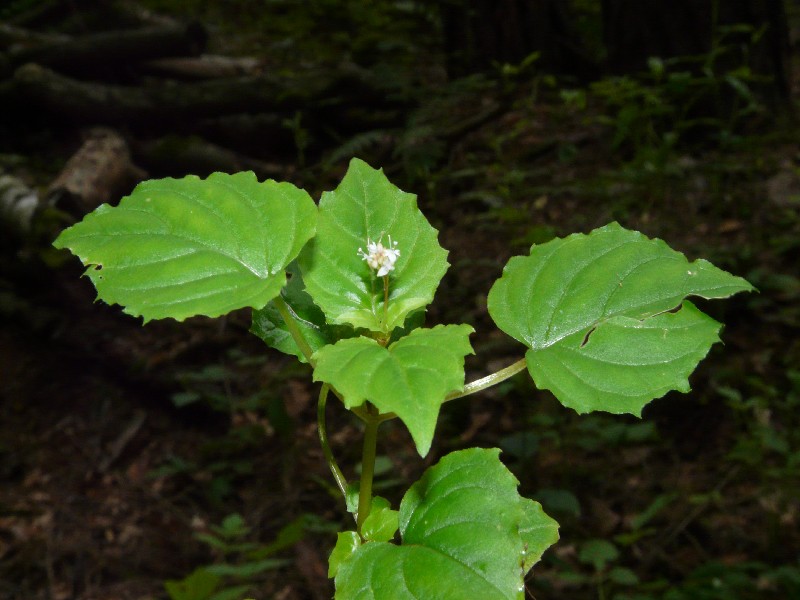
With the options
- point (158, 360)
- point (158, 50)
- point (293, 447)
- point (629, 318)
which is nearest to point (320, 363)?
point (629, 318)

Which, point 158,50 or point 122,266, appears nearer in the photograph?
point 122,266

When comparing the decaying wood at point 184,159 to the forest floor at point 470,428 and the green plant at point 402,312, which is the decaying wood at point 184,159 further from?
the green plant at point 402,312

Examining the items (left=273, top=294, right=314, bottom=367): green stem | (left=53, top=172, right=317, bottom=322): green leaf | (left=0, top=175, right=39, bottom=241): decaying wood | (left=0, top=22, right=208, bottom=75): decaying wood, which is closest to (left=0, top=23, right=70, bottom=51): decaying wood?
(left=0, top=22, right=208, bottom=75): decaying wood

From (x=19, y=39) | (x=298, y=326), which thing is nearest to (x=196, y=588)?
(x=298, y=326)

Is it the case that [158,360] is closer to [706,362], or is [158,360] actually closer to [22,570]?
[22,570]

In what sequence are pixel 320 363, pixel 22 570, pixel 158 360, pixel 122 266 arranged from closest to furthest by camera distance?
pixel 320 363 < pixel 122 266 < pixel 22 570 < pixel 158 360

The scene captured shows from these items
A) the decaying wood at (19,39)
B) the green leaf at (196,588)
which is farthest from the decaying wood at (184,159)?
the green leaf at (196,588)
